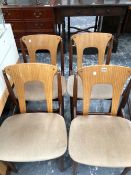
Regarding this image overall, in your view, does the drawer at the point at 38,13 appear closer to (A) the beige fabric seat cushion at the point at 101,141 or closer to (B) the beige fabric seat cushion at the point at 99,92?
(B) the beige fabric seat cushion at the point at 99,92

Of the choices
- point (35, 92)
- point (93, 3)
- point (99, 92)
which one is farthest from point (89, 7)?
point (35, 92)

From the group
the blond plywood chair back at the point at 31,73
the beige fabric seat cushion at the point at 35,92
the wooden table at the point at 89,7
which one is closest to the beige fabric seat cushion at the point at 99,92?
the beige fabric seat cushion at the point at 35,92

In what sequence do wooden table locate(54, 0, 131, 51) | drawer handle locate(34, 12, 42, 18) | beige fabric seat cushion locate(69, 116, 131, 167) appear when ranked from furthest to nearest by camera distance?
drawer handle locate(34, 12, 42, 18), wooden table locate(54, 0, 131, 51), beige fabric seat cushion locate(69, 116, 131, 167)

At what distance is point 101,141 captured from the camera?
1050 mm

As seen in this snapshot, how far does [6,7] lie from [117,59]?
1675 mm

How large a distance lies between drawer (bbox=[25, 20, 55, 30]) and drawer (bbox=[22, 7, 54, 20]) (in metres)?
0.07

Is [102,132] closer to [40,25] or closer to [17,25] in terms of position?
[40,25]

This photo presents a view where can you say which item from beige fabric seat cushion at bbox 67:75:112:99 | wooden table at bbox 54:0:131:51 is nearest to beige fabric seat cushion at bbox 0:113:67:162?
beige fabric seat cushion at bbox 67:75:112:99

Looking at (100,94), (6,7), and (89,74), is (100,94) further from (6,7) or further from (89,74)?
(6,7)

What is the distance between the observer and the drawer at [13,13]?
87.0 inches

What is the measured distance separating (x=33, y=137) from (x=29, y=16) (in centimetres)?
176

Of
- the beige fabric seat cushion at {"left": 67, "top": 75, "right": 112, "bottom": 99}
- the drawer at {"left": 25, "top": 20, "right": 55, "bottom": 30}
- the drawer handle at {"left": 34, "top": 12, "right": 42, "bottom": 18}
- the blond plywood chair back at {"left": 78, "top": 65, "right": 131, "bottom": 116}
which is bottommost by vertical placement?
the beige fabric seat cushion at {"left": 67, "top": 75, "right": 112, "bottom": 99}

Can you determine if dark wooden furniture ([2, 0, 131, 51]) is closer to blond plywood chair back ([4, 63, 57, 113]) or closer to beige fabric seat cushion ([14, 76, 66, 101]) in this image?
beige fabric seat cushion ([14, 76, 66, 101])

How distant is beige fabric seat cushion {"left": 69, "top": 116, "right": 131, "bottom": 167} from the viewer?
0.96 meters
